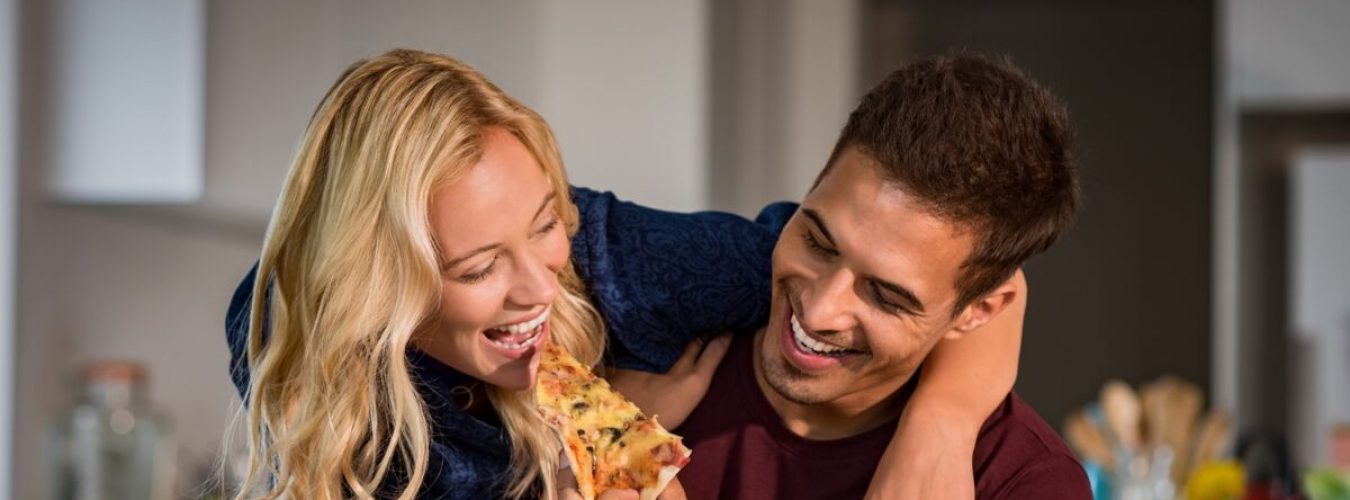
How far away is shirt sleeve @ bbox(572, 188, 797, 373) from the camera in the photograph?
5.78 feet

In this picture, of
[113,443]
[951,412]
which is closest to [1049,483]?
[951,412]

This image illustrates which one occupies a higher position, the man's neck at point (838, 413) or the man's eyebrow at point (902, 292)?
the man's eyebrow at point (902, 292)

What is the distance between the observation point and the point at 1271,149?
4648 millimetres

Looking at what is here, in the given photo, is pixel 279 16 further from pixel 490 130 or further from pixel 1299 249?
pixel 1299 249

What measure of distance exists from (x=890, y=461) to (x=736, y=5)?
261 centimetres

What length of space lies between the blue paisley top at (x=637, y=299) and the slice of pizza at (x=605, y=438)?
0.37 feet

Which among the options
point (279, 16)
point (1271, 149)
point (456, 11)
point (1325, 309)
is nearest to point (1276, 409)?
point (1325, 309)

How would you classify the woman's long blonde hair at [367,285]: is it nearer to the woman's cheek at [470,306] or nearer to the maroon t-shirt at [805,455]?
the woman's cheek at [470,306]

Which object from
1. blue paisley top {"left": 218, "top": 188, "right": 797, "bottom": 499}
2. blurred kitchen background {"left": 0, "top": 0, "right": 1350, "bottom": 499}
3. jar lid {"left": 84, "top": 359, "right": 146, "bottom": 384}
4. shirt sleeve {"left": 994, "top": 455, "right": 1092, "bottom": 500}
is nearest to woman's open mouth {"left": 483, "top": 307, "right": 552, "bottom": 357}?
blue paisley top {"left": 218, "top": 188, "right": 797, "bottom": 499}

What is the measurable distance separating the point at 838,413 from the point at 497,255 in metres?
A: 0.41

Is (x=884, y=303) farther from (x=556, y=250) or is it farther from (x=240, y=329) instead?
(x=240, y=329)

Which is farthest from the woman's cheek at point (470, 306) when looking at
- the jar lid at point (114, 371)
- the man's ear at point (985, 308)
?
the jar lid at point (114, 371)

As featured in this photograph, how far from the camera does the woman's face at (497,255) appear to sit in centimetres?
158

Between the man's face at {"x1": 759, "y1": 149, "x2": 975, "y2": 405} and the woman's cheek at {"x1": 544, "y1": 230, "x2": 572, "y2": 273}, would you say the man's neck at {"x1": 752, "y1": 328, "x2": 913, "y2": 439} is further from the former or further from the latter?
the woman's cheek at {"x1": 544, "y1": 230, "x2": 572, "y2": 273}
